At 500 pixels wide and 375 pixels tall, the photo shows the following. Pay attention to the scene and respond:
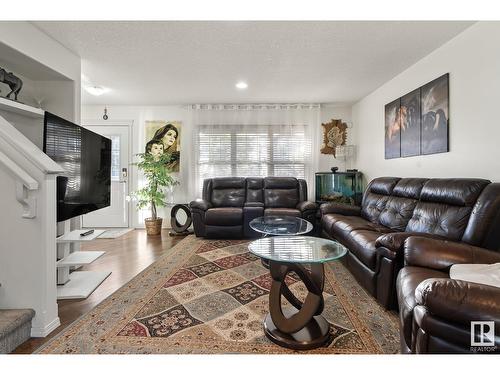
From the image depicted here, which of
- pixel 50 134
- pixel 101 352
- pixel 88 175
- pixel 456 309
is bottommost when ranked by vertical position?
pixel 101 352

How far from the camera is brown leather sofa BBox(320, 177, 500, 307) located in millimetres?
1801

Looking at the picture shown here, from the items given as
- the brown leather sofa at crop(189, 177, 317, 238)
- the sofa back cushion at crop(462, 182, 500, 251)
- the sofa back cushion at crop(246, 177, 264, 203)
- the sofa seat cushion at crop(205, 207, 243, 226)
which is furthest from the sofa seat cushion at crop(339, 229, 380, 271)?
the sofa back cushion at crop(246, 177, 264, 203)

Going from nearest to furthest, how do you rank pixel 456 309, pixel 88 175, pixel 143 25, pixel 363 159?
pixel 456 309 → pixel 143 25 → pixel 88 175 → pixel 363 159

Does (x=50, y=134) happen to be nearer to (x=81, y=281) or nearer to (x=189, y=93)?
(x=81, y=281)

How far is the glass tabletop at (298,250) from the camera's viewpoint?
1565 mm

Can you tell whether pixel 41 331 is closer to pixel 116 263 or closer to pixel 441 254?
pixel 116 263

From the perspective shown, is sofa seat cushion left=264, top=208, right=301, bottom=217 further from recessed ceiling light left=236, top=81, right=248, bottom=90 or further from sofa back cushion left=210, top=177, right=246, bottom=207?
recessed ceiling light left=236, top=81, right=248, bottom=90

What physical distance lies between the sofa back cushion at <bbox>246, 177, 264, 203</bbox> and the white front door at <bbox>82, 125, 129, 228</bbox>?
94.0 inches

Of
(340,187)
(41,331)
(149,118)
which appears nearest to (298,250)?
(41,331)

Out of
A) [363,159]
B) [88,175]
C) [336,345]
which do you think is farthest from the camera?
[363,159]

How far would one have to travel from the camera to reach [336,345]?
1.53 metres

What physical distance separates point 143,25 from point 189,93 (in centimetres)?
195

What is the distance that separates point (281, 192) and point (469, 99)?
2.79m
